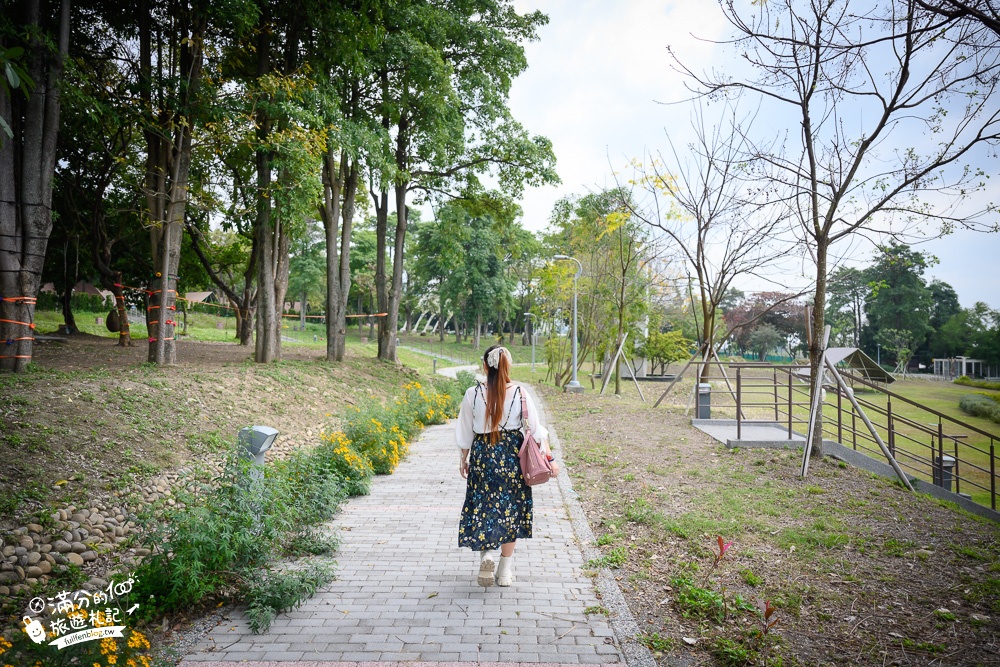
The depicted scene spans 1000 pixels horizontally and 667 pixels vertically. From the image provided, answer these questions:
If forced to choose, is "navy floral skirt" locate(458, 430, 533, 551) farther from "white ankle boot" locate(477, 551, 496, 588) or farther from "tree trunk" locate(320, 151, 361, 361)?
"tree trunk" locate(320, 151, 361, 361)

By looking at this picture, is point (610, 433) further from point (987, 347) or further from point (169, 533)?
point (169, 533)

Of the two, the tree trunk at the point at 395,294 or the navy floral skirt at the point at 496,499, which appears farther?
the tree trunk at the point at 395,294

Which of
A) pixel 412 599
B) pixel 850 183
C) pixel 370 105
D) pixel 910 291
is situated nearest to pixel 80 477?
pixel 412 599

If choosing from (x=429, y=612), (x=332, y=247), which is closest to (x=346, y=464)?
(x=429, y=612)

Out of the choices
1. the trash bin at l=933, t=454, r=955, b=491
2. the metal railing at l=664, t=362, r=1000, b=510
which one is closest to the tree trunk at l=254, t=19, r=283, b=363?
the metal railing at l=664, t=362, r=1000, b=510

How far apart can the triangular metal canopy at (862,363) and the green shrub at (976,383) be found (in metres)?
2.51

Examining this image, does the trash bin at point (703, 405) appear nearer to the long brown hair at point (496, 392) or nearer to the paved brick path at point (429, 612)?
the paved brick path at point (429, 612)

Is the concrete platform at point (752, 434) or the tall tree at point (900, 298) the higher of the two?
the tall tree at point (900, 298)

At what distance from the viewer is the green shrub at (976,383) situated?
21.7 feet

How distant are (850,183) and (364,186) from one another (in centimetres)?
1482

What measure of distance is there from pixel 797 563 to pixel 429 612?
119 inches

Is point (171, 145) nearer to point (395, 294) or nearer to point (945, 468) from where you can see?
point (395, 294)

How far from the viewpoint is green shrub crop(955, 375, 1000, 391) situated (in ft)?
21.7

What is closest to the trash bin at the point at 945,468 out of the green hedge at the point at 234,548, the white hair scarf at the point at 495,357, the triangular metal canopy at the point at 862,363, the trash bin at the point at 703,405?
the triangular metal canopy at the point at 862,363
